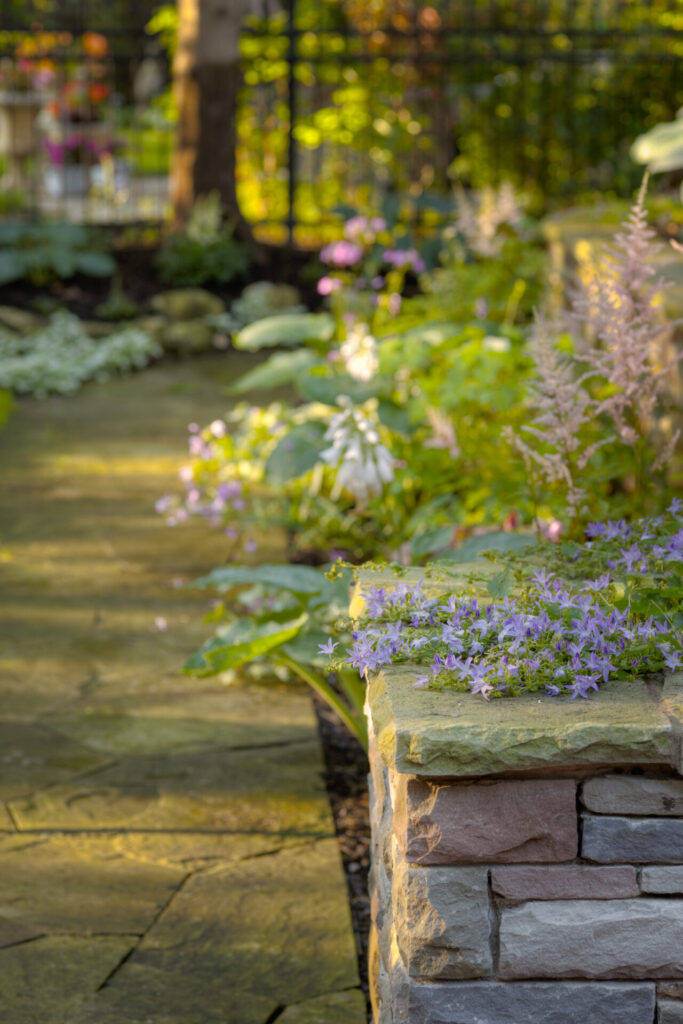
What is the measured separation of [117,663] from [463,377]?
1.33m

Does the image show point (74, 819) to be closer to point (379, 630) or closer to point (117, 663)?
point (117, 663)

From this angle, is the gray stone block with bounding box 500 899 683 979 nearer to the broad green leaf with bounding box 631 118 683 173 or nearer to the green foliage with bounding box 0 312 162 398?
the broad green leaf with bounding box 631 118 683 173

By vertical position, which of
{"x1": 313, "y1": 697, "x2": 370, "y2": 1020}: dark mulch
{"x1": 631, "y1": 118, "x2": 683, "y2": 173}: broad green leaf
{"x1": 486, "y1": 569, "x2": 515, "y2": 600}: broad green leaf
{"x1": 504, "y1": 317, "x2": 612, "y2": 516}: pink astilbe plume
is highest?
{"x1": 631, "y1": 118, "x2": 683, "y2": 173}: broad green leaf

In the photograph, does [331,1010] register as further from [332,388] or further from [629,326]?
[332,388]

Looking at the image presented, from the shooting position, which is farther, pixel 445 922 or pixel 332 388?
pixel 332 388

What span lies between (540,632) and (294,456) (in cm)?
221

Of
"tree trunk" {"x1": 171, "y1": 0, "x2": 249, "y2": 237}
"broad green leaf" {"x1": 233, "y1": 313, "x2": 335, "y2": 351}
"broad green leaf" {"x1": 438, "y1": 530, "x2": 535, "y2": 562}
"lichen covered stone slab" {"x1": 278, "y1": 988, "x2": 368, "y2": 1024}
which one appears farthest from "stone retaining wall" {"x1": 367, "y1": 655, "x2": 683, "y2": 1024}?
"tree trunk" {"x1": 171, "y1": 0, "x2": 249, "y2": 237}

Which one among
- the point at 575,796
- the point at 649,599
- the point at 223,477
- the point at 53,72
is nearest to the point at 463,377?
the point at 223,477

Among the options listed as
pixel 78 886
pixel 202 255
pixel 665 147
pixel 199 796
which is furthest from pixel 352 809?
pixel 202 255

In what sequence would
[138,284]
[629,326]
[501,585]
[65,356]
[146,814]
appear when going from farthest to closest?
[138,284] → [65,356] → [146,814] → [629,326] → [501,585]

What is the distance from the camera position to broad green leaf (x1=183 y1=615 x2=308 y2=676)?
257 cm

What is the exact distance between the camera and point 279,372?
4336mm

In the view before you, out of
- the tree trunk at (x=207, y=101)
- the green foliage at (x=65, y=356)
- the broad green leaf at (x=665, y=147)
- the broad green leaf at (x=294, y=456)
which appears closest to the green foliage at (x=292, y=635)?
the broad green leaf at (x=294, y=456)

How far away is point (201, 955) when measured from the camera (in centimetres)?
223
